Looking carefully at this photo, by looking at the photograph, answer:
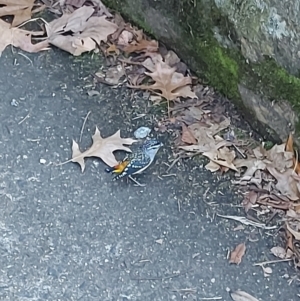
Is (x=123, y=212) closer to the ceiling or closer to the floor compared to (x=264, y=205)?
closer to the floor

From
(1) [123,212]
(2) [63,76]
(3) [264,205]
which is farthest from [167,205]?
(2) [63,76]

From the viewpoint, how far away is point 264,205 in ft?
9.61

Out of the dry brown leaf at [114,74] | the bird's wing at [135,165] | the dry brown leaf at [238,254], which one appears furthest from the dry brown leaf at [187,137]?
the dry brown leaf at [238,254]

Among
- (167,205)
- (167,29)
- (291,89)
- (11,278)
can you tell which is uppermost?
(291,89)

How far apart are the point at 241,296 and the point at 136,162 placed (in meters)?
0.74

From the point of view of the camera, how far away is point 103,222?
2.85m

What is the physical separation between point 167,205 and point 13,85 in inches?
41.1

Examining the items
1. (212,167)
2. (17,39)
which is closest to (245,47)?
(212,167)

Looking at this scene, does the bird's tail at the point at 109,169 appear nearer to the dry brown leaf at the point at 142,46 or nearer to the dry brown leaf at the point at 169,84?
the dry brown leaf at the point at 169,84

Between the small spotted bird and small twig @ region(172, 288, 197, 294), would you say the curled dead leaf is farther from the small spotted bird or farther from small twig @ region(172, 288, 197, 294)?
small twig @ region(172, 288, 197, 294)

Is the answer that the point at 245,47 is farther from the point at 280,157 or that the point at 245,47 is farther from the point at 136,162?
the point at 136,162

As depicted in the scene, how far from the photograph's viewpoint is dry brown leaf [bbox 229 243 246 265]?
2736 millimetres

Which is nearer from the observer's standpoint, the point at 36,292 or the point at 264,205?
the point at 36,292

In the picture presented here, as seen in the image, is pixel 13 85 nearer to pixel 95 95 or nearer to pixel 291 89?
pixel 95 95
